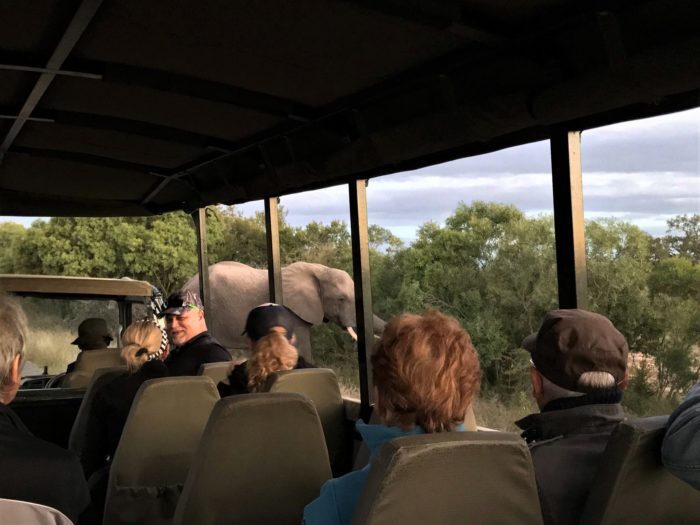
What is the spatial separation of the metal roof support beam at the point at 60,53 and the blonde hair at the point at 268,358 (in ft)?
4.78

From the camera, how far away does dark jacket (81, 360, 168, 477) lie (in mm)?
3699

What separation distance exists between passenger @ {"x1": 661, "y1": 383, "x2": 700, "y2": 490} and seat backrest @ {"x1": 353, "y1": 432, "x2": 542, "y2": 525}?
263 millimetres

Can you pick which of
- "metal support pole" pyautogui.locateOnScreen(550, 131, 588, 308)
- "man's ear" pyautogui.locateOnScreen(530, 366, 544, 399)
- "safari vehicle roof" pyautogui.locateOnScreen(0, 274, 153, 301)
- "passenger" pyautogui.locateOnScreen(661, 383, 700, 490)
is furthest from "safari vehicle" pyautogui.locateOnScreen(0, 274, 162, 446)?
"passenger" pyautogui.locateOnScreen(661, 383, 700, 490)

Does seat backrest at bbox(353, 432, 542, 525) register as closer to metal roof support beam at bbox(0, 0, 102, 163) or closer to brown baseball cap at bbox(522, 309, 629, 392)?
brown baseball cap at bbox(522, 309, 629, 392)

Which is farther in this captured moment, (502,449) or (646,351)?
(646,351)

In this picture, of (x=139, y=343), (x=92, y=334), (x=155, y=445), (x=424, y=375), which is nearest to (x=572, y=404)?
(x=424, y=375)

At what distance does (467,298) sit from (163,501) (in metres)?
2.82

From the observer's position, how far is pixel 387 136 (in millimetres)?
3818

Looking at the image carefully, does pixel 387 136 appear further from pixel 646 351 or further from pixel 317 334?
pixel 317 334

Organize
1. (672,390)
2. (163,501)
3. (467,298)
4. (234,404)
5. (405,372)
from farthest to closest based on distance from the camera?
(467,298) < (672,390) < (163,501) < (234,404) < (405,372)

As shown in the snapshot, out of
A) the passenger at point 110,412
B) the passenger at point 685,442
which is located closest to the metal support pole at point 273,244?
the passenger at point 110,412

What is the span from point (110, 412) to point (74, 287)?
2.60 m

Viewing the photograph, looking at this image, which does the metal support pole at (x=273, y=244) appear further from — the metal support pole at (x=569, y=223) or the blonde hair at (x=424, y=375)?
the blonde hair at (x=424, y=375)

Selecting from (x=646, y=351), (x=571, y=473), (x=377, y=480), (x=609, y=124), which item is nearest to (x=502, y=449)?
(x=377, y=480)
